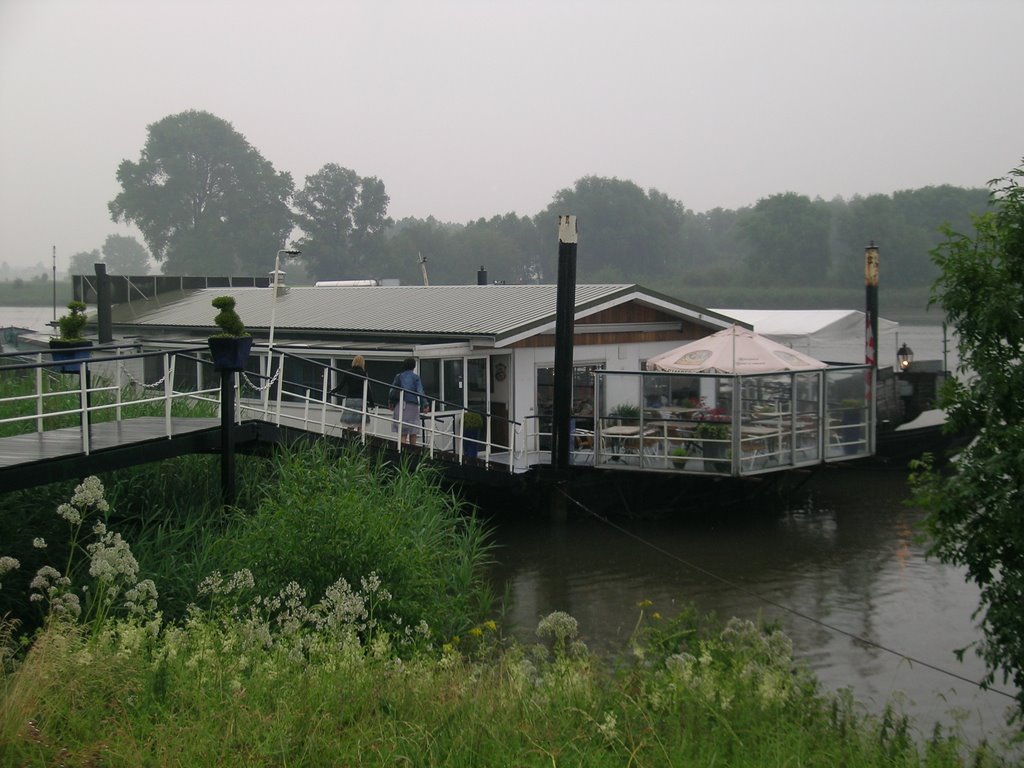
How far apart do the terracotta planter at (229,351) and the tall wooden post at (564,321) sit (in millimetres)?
6441

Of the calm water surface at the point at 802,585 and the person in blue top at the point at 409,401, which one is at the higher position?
the person in blue top at the point at 409,401

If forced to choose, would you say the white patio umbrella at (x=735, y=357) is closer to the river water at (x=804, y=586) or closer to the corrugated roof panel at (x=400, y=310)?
the corrugated roof panel at (x=400, y=310)

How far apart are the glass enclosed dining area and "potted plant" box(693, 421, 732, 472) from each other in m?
0.02

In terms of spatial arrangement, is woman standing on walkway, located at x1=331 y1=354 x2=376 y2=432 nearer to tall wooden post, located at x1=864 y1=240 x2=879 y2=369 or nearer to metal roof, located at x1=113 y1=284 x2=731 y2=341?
metal roof, located at x1=113 y1=284 x2=731 y2=341

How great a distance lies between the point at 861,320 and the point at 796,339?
9.88 ft

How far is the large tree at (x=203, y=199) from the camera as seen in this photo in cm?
7925

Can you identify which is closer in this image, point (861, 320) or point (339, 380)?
point (339, 380)

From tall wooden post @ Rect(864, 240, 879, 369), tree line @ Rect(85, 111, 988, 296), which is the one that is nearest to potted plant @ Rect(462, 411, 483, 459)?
tall wooden post @ Rect(864, 240, 879, 369)

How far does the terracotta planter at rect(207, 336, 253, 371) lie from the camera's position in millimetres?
11516

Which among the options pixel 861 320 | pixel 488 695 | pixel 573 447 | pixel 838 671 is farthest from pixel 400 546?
pixel 861 320

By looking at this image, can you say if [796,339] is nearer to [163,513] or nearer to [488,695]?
[163,513]

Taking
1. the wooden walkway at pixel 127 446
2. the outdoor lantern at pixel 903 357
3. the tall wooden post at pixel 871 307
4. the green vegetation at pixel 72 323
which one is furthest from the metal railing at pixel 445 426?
the outdoor lantern at pixel 903 357

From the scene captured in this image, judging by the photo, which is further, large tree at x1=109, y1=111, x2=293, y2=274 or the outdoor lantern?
large tree at x1=109, y1=111, x2=293, y2=274

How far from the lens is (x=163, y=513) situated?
12.0 metres
